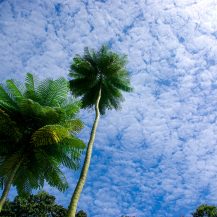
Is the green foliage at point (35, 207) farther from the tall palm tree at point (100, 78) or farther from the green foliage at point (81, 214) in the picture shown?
the tall palm tree at point (100, 78)

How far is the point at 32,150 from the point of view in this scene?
717 inches

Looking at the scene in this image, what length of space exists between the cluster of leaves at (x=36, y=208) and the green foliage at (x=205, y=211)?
12849 millimetres

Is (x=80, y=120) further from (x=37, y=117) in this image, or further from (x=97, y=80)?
(x=97, y=80)

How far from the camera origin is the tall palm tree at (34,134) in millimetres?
17469

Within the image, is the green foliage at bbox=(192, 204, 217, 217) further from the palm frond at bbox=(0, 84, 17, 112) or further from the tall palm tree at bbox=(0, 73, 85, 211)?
the palm frond at bbox=(0, 84, 17, 112)

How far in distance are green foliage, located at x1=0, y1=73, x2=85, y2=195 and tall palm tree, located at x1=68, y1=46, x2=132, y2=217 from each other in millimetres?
4207

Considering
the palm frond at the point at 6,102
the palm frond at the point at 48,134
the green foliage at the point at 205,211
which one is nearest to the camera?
the palm frond at the point at 48,134

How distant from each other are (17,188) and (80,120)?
17.3 ft

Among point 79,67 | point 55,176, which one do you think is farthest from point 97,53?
point 55,176

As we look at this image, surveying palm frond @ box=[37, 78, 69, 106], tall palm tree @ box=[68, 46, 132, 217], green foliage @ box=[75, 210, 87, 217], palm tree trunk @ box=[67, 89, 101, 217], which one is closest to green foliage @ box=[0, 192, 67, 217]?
green foliage @ box=[75, 210, 87, 217]

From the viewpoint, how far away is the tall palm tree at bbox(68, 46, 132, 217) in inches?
913

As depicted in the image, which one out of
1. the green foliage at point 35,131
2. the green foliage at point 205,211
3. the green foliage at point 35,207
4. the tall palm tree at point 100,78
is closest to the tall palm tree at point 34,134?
the green foliage at point 35,131

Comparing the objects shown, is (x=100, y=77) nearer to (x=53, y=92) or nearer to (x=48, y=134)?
(x=53, y=92)

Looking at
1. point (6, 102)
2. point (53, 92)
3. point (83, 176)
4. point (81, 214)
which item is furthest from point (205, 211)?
point (6, 102)
